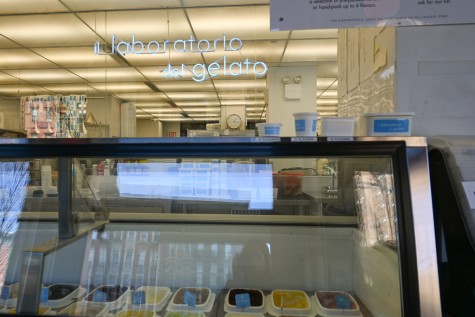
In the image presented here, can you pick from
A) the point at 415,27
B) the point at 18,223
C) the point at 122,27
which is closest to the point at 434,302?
the point at 415,27

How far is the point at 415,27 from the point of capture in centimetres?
134

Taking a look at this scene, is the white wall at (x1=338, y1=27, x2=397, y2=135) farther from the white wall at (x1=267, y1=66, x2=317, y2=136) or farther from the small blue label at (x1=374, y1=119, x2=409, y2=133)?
the white wall at (x1=267, y1=66, x2=317, y2=136)

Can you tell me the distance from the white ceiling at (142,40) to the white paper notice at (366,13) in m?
2.68

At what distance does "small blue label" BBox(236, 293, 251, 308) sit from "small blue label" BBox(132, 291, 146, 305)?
42cm

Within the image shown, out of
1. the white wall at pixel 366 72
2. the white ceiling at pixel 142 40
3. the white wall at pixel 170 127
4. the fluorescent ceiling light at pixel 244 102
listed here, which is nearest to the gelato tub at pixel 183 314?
the white wall at pixel 366 72

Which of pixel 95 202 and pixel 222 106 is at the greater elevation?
pixel 222 106

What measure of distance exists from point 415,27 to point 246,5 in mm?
2887

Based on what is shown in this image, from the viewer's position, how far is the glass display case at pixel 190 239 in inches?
53.0

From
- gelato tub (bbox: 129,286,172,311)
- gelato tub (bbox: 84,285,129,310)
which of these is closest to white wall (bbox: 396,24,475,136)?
gelato tub (bbox: 129,286,172,311)

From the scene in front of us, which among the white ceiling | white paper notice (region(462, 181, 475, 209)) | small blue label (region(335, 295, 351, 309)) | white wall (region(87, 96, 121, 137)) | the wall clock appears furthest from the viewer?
the wall clock

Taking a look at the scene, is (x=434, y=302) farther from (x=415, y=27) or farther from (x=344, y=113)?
(x=344, y=113)

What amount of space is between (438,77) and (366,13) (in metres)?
0.41

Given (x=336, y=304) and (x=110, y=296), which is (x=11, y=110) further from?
(x=336, y=304)

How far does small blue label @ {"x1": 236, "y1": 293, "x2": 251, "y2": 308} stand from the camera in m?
1.40
